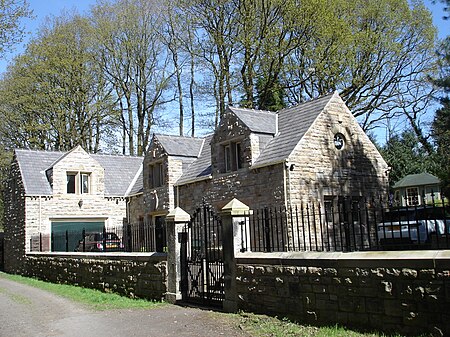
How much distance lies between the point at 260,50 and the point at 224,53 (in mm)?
2650

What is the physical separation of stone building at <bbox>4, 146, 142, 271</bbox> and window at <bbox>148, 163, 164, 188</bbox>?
3691 millimetres

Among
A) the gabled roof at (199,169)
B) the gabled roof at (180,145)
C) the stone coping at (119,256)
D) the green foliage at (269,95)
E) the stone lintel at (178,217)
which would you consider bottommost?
the stone coping at (119,256)

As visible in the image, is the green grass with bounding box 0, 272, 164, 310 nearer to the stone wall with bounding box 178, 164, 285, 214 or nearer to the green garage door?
the stone wall with bounding box 178, 164, 285, 214

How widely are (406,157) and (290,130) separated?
73.7ft

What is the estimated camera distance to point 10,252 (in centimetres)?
2853

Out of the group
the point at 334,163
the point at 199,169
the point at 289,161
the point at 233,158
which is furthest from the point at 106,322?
the point at 199,169

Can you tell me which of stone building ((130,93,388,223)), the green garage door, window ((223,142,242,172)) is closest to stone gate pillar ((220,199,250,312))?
stone building ((130,93,388,223))

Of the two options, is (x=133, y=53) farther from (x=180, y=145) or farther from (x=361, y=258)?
(x=361, y=258)

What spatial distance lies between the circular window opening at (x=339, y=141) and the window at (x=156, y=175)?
9773mm

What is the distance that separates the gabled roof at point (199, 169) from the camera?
2348cm

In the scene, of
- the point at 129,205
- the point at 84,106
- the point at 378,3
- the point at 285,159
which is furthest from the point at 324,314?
the point at 84,106

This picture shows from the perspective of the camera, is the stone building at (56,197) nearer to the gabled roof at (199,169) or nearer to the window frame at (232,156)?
the gabled roof at (199,169)

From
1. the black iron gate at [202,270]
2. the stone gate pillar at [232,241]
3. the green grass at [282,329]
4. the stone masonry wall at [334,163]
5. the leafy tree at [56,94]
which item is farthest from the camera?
the leafy tree at [56,94]

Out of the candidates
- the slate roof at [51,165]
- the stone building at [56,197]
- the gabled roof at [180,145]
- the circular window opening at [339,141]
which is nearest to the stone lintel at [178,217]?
the circular window opening at [339,141]
